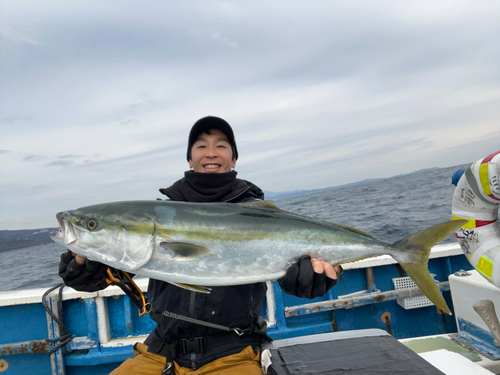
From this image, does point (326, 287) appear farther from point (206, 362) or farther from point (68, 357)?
point (68, 357)

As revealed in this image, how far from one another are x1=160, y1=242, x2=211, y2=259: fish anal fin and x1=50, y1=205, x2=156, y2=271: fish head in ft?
0.38

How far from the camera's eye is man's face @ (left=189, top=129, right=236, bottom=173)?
3447mm

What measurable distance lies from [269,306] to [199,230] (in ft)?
10.1

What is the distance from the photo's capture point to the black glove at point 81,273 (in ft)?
8.50

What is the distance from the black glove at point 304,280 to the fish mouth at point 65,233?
1.60m

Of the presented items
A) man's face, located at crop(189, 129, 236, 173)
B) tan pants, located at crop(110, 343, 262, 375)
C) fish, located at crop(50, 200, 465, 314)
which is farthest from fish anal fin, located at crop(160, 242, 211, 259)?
man's face, located at crop(189, 129, 236, 173)

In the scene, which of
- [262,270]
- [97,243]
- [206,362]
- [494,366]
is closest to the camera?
[97,243]

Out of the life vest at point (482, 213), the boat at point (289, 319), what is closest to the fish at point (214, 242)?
the life vest at point (482, 213)

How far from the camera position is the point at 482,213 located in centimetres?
367

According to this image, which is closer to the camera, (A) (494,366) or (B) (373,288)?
(A) (494,366)

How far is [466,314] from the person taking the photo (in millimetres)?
4250

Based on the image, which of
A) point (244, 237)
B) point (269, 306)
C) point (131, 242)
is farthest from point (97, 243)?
point (269, 306)

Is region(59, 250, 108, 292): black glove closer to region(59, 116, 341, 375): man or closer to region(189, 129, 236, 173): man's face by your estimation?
region(59, 116, 341, 375): man

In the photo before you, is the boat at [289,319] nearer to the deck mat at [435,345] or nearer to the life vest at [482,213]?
the deck mat at [435,345]
